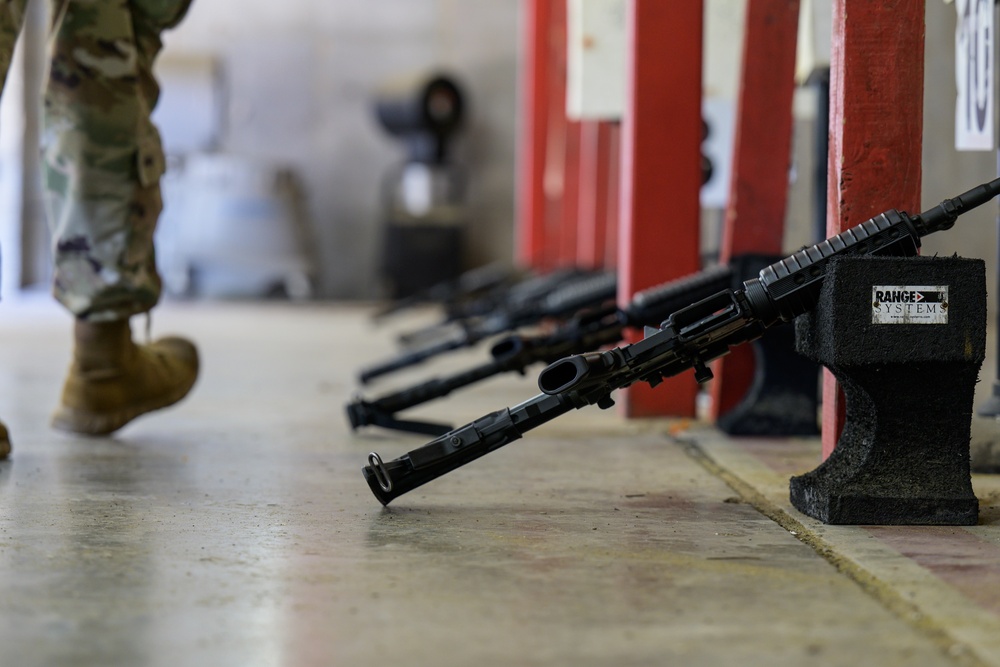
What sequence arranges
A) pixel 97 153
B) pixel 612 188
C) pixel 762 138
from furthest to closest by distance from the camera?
pixel 612 188 < pixel 762 138 < pixel 97 153

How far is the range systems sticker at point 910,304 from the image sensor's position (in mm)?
1431

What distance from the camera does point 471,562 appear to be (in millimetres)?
1304

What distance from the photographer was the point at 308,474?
6.24 feet

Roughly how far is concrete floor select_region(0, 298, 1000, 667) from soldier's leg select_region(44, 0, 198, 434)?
0.14 metres

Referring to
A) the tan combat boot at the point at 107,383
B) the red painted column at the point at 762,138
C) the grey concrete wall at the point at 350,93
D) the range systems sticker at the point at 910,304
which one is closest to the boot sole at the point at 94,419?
the tan combat boot at the point at 107,383

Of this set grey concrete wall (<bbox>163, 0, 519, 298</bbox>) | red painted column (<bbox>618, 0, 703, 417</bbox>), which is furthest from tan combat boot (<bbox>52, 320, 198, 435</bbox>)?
grey concrete wall (<bbox>163, 0, 519, 298</bbox>)

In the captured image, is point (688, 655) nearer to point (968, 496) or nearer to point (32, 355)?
point (968, 496)

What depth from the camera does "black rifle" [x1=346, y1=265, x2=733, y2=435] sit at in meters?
2.20

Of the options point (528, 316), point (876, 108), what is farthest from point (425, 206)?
point (876, 108)

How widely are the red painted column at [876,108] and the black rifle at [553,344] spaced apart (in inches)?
22.3

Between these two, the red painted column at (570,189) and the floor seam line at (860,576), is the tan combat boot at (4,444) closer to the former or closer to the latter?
the floor seam line at (860,576)

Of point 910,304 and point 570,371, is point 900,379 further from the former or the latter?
point 570,371

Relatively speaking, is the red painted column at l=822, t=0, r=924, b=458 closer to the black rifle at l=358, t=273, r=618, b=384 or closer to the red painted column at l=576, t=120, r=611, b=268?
the black rifle at l=358, t=273, r=618, b=384

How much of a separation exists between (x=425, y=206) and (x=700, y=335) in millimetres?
7252
